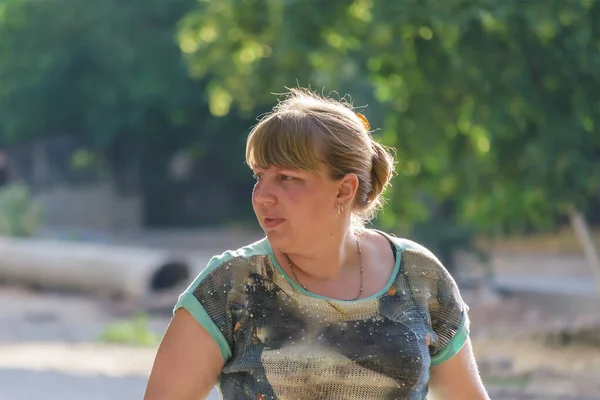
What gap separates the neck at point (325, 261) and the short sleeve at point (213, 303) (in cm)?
15

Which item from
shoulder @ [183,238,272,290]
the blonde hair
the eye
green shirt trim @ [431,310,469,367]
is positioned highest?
the blonde hair

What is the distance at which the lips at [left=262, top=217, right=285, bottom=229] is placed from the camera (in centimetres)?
226

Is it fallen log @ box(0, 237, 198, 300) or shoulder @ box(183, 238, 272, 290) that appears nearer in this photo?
shoulder @ box(183, 238, 272, 290)

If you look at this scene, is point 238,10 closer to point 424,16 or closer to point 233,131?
point 424,16

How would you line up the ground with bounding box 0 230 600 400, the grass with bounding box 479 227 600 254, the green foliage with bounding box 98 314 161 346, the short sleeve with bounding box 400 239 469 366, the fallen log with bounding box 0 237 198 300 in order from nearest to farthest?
the short sleeve with bounding box 400 239 469 366 → the ground with bounding box 0 230 600 400 → the green foliage with bounding box 98 314 161 346 → the fallen log with bounding box 0 237 198 300 → the grass with bounding box 479 227 600 254

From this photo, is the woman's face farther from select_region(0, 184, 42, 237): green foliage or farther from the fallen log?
select_region(0, 184, 42, 237): green foliage

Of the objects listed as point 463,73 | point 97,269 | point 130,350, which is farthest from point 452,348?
point 97,269

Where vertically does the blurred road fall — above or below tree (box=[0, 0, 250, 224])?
below

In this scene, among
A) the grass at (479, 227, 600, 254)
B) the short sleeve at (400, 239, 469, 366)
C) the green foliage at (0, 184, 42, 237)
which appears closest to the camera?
the short sleeve at (400, 239, 469, 366)

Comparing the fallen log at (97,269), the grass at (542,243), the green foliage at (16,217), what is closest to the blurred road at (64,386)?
the fallen log at (97,269)

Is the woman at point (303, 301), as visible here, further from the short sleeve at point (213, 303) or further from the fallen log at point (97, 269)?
the fallen log at point (97, 269)

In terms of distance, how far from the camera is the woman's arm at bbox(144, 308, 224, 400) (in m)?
2.17

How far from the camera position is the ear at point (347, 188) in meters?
2.28

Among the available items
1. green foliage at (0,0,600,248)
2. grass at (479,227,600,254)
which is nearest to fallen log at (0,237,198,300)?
green foliage at (0,0,600,248)
